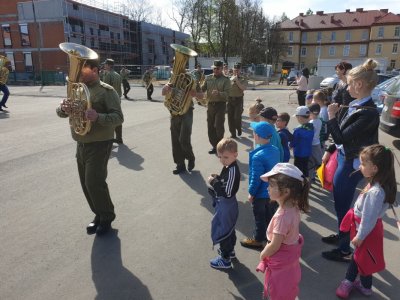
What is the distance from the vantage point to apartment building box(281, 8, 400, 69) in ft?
216

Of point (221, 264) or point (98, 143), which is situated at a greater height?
point (98, 143)

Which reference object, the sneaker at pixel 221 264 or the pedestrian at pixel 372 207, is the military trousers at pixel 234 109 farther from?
the pedestrian at pixel 372 207

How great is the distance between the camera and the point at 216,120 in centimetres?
729

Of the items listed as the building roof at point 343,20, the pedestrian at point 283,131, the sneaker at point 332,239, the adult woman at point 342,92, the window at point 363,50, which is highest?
the building roof at point 343,20

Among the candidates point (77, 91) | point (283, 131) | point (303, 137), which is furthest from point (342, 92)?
point (77, 91)

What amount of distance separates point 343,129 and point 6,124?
10.5 metres

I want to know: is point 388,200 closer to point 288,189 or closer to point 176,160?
point 288,189

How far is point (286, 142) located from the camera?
4.49 m

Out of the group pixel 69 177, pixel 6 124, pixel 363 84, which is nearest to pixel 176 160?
pixel 69 177

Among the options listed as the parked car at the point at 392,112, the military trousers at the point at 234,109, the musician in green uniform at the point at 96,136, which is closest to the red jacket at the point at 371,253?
the musician in green uniform at the point at 96,136

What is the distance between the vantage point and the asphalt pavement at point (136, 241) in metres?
2.90

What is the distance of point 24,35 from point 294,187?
53678mm

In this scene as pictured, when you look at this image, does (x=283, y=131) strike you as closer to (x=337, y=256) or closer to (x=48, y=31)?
(x=337, y=256)

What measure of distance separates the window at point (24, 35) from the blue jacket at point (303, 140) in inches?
2015
